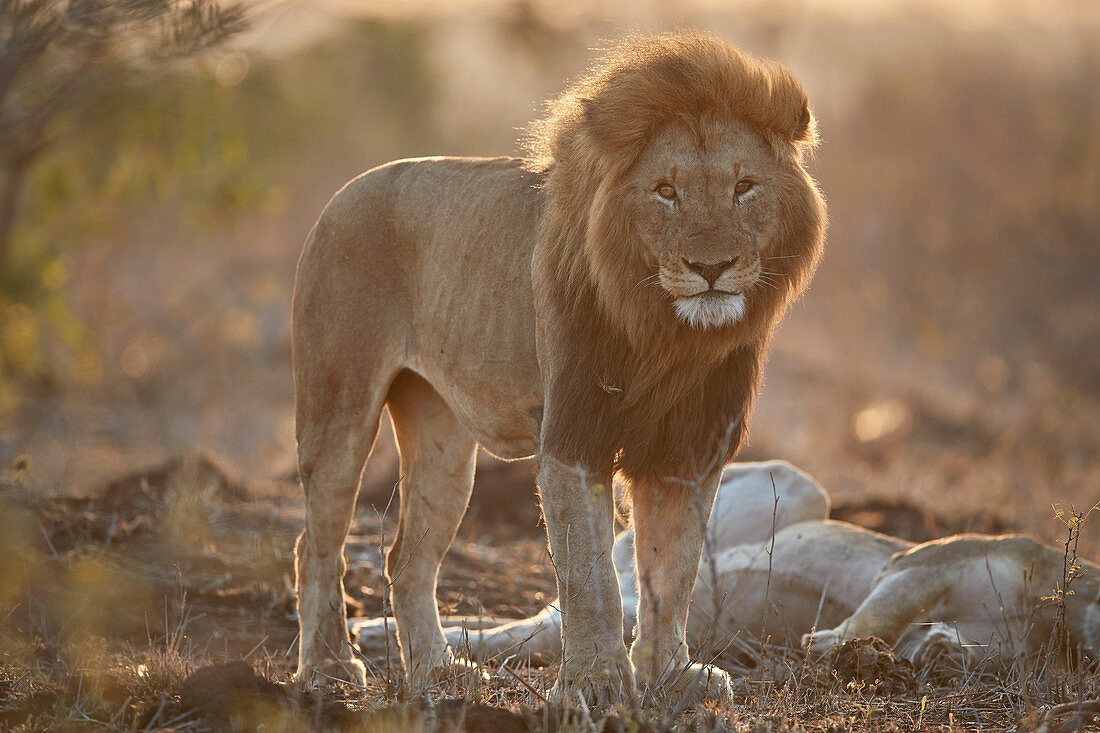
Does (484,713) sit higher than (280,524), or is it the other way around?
(484,713)

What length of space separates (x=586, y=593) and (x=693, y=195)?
1.16 meters

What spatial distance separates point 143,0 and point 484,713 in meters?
2.13

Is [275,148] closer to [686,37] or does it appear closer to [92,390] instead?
[92,390]

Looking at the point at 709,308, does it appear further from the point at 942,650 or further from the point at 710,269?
the point at 942,650

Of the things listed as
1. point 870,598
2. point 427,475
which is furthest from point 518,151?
point 870,598

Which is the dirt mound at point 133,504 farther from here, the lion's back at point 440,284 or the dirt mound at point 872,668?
the dirt mound at point 872,668

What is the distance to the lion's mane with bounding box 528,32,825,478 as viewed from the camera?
327cm

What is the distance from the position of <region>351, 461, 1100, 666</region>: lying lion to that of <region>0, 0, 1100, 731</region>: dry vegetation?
0.20 metres

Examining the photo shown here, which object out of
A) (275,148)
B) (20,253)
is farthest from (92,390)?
(275,148)

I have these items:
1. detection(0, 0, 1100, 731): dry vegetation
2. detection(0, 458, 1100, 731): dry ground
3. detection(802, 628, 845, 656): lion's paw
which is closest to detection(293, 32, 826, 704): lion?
detection(0, 458, 1100, 731): dry ground

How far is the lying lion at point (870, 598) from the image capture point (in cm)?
421

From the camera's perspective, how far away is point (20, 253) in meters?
9.83

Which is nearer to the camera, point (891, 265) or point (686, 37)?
point (686, 37)

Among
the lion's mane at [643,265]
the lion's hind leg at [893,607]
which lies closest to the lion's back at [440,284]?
the lion's mane at [643,265]
